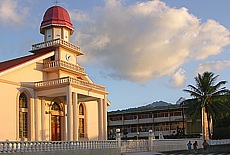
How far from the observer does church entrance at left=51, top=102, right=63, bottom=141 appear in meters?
34.5

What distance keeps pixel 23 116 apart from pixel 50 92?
2.97 metres

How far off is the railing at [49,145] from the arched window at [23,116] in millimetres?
6835

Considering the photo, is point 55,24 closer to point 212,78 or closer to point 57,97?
point 57,97

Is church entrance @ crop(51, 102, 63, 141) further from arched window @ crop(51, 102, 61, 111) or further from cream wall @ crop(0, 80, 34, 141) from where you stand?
cream wall @ crop(0, 80, 34, 141)

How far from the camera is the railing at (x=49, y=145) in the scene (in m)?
20.0

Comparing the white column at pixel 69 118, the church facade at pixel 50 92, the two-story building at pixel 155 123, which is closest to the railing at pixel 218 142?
the two-story building at pixel 155 123

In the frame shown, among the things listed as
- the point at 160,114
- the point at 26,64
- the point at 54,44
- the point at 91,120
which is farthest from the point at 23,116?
the point at 160,114

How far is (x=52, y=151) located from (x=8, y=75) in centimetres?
943

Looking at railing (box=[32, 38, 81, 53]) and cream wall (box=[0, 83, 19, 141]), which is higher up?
railing (box=[32, 38, 81, 53])

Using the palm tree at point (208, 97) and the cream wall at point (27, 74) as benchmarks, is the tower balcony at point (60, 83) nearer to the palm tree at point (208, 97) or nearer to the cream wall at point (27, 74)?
the cream wall at point (27, 74)

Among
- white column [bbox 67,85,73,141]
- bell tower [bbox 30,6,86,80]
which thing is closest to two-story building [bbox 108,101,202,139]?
bell tower [bbox 30,6,86,80]

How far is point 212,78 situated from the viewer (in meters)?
51.7

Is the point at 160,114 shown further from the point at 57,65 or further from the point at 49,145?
the point at 49,145

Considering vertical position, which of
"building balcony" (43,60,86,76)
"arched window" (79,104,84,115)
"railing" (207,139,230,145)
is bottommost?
"railing" (207,139,230,145)
